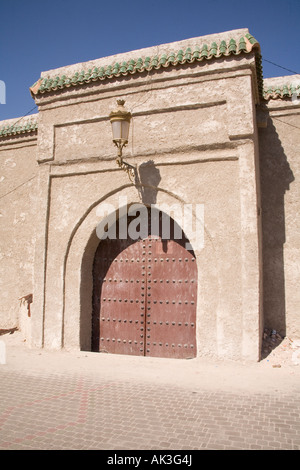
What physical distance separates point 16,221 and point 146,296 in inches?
157

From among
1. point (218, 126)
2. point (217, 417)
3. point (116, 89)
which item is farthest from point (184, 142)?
point (217, 417)

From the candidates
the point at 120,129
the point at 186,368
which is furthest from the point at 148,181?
the point at 186,368

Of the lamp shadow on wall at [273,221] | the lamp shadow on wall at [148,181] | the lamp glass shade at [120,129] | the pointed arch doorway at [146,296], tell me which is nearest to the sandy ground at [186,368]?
the pointed arch doorway at [146,296]

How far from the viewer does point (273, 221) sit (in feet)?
23.1

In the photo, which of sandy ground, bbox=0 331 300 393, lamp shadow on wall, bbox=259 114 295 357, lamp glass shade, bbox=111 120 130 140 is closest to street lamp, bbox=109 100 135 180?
lamp glass shade, bbox=111 120 130 140

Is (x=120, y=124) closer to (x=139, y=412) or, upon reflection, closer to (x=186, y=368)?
(x=186, y=368)

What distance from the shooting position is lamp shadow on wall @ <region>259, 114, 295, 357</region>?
684 centimetres

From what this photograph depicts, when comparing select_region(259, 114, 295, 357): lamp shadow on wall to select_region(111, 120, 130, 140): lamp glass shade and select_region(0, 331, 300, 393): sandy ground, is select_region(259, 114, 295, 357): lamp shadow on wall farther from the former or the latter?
select_region(111, 120, 130, 140): lamp glass shade

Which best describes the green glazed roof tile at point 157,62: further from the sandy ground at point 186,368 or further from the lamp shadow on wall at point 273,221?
the sandy ground at point 186,368

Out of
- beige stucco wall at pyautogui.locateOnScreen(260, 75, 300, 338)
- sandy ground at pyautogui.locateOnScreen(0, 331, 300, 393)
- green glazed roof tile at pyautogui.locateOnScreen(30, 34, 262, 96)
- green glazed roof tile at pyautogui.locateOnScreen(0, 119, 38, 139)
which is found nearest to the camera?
sandy ground at pyautogui.locateOnScreen(0, 331, 300, 393)

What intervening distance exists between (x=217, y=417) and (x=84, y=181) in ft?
15.0

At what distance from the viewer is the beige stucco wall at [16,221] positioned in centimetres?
882

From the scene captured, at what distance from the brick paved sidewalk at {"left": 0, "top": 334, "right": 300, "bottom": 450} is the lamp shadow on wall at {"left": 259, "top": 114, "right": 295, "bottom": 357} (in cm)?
166
